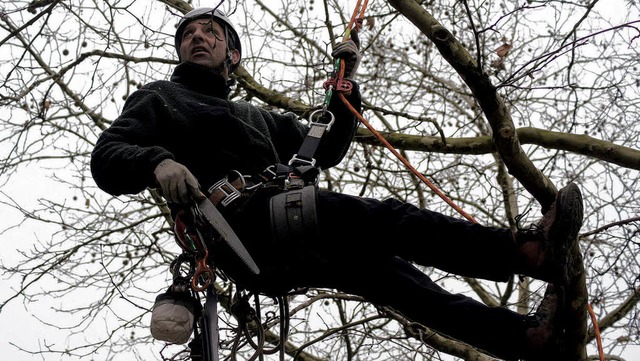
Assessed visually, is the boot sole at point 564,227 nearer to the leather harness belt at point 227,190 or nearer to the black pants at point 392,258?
the black pants at point 392,258

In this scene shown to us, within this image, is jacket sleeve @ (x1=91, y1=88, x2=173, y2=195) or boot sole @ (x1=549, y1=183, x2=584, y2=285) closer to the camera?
boot sole @ (x1=549, y1=183, x2=584, y2=285)

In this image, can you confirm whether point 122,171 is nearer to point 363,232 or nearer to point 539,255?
point 363,232

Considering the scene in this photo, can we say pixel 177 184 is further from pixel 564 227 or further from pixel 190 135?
pixel 564 227

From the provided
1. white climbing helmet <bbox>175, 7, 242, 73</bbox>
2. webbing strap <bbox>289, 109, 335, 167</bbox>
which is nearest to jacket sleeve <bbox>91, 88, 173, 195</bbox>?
webbing strap <bbox>289, 109, 335, 167</bbox>

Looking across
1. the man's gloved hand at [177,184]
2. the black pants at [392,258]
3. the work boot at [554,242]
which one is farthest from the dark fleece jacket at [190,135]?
the work boot at [554,242]

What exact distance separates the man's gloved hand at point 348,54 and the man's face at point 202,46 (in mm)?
561

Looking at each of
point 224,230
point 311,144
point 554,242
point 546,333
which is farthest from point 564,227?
point 224,230

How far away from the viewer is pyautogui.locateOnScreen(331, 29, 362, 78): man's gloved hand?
3.61m

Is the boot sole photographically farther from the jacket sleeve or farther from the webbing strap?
the jacket sleeve

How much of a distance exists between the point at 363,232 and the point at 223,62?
1.32 metres

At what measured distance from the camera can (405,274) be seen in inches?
119

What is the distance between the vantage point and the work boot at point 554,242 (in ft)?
8.74

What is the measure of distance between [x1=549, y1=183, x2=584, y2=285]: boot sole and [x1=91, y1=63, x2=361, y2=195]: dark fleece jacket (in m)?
1.26

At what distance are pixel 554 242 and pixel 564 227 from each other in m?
0.06
